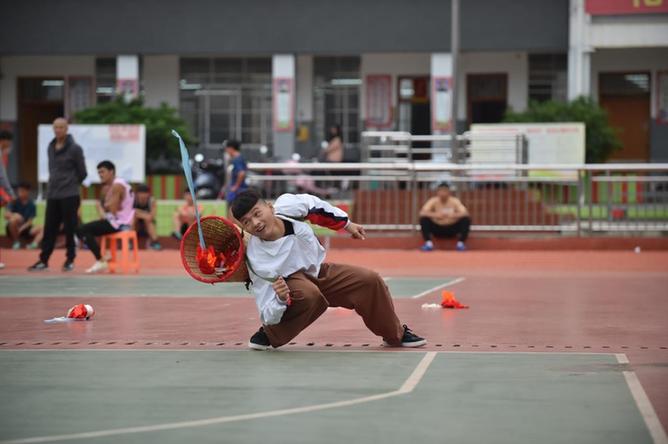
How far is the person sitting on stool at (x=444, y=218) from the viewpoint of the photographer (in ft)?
74.3

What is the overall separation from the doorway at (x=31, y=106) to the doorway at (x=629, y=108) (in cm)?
1485

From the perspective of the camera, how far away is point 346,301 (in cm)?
953

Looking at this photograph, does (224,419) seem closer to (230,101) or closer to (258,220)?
(258,220)

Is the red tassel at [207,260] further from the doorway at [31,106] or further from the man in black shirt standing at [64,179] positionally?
the doorway at [31,106]

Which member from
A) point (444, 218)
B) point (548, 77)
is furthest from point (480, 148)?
point (548, 77)

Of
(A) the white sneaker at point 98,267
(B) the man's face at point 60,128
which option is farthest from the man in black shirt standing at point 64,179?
(A) the white sneaker at point 98,267

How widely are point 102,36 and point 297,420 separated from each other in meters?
29.1

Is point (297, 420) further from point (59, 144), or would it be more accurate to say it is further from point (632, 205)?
point (632, 205)

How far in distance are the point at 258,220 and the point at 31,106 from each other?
29.3 metres

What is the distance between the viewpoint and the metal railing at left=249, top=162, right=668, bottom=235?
22656mm

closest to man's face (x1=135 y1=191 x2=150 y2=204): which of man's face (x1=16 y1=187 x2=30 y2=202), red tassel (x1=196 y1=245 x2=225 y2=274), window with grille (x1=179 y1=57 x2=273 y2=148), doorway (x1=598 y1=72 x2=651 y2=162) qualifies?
man's face (x1=16 y1=187 x2=30 y2=202)

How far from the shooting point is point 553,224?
23.3m

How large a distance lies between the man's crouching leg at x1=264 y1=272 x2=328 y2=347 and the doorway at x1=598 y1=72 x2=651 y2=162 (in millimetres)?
26297

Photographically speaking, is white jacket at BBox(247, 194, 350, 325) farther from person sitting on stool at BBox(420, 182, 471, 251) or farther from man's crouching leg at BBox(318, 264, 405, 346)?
person sitting on stool at BBox(420, 182, 471, 251)
